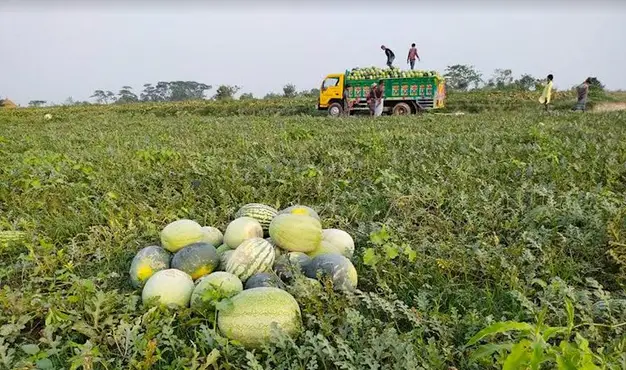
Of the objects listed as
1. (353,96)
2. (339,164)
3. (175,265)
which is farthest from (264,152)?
(353,96)

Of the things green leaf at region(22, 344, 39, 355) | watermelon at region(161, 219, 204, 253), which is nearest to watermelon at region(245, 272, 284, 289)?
watermelon at region(161, 219, 204, 253)

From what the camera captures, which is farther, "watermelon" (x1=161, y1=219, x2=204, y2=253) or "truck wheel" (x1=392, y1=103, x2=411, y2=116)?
"truck wheel" (x1=392, y1=103, x2=411, y2=116)

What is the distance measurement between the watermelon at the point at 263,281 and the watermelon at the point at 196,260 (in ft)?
1.06

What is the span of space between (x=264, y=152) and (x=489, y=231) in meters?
3.61

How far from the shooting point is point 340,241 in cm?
287

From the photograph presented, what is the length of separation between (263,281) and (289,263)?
0.20 meters

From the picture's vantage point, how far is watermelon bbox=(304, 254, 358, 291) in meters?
2.35

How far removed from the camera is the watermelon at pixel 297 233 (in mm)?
2695

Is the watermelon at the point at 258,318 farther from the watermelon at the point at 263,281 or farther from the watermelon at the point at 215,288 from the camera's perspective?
the watermelon at the point at 263,281

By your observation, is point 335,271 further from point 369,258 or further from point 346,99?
point 346,99

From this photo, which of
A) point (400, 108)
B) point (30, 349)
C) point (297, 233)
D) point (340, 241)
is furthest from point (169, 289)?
point (400, 108)

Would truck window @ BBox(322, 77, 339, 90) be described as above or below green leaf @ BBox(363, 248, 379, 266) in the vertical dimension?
above

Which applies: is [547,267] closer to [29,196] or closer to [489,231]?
[489,231]

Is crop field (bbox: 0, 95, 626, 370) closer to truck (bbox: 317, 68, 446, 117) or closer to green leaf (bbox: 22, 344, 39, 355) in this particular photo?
green leaf (bbox: 22, 344, 39, 355)
